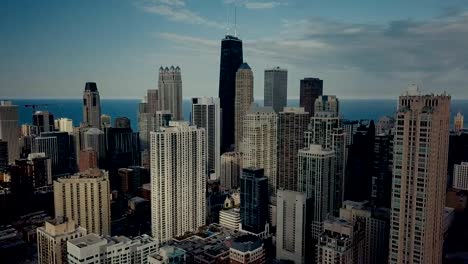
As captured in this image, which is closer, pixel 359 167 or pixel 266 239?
pixel 266 239

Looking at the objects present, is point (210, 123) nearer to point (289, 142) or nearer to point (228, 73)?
point (228, 73)

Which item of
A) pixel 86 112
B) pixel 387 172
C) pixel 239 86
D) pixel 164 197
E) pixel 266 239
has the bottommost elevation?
pixel 266 239

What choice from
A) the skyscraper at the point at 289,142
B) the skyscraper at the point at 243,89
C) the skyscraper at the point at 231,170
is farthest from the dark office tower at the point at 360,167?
the skyscraper at the point at 243,89

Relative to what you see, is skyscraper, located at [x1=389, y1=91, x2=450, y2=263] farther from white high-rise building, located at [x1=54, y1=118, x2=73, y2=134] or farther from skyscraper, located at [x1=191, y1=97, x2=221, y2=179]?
white high-rise building, located at [x1=54, y1=118, x2=73, y2=134]

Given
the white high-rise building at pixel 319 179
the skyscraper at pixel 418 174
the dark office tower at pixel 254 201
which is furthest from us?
the dark office tower at pixel 254 201

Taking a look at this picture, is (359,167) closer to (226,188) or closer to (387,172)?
(387,172)

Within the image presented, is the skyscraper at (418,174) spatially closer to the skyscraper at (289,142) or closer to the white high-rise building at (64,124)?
the skyscraper at (289,142)

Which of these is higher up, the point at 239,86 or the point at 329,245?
the point at 239,86

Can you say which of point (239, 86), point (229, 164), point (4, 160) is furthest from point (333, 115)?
point (4, 160)
